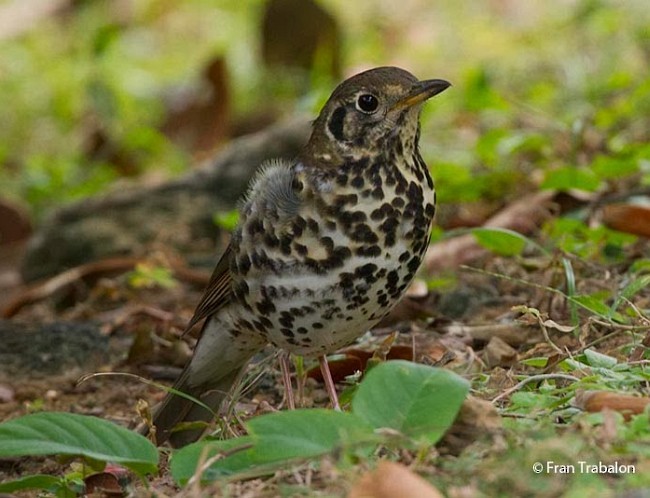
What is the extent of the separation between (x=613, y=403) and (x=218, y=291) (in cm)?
161

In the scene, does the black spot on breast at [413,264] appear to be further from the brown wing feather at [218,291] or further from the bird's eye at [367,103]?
the brown wing feather at [218,291]

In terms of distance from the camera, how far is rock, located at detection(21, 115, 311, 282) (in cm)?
646

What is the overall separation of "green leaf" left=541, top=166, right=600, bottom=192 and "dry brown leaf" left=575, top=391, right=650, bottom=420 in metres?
2.31

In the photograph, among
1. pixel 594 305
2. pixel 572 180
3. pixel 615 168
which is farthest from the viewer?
pixel 615 168

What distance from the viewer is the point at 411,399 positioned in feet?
9.27

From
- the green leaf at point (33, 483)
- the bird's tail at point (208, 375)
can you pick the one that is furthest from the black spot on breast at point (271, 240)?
the green leaf at point (33, 483)

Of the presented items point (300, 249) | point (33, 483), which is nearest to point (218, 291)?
point (300, 249)

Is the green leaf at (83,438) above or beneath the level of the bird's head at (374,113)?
beneath

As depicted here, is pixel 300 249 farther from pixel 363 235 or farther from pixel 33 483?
pixel 33 483

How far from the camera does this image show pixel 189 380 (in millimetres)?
4285

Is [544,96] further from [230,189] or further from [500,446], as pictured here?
[500,446]

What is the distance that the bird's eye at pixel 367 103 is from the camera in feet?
12.3

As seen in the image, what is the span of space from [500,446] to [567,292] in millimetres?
1580

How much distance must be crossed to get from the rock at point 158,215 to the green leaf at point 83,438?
11.0 ft
